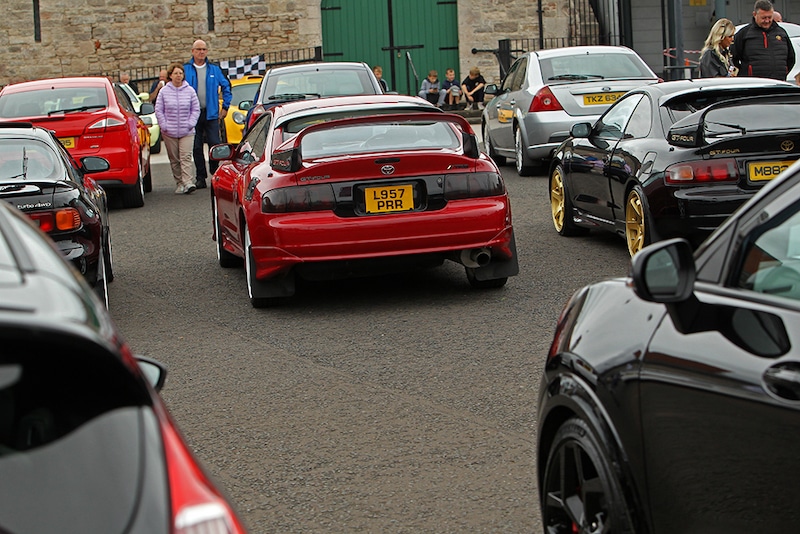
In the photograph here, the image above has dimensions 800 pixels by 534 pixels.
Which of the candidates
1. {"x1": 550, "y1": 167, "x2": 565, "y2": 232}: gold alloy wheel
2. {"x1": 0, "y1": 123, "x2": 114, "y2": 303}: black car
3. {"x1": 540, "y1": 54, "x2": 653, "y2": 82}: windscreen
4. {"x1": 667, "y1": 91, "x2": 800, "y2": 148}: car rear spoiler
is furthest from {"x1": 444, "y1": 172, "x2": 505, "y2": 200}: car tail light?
{"x1": 540, "y1": 54, "x2": 653, "y2": 82}: windscreen

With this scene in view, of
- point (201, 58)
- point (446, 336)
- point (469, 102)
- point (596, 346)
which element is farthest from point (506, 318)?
point (469, 102)

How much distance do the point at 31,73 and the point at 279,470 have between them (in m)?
32.6

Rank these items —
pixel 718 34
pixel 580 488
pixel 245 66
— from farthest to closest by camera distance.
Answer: pixel 245 66 → pixel 718 34 → pixel 580 488

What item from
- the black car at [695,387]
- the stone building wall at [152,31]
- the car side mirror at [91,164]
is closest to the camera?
the black car at [695,387]

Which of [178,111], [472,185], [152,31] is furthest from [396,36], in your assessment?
[472,185]

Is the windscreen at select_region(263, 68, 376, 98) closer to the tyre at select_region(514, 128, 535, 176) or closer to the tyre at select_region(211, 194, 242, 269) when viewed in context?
the tyre at select_region(514, 128, 535, 176)

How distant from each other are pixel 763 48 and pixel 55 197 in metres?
9.53

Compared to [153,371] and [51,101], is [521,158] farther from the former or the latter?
[153,371]

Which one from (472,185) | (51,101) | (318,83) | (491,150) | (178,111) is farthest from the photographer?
(491,150)

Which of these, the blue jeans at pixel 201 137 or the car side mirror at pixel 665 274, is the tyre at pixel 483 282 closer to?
the car side mirror at pixel 665 274

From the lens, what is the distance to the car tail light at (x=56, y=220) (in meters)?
8.49

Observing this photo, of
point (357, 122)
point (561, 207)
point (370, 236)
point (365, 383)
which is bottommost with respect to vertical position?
point (365, 383)

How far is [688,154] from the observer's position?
360 inches

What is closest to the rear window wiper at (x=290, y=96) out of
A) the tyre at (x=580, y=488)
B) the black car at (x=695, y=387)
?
the tyre at (x=580, y=488)
